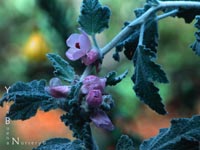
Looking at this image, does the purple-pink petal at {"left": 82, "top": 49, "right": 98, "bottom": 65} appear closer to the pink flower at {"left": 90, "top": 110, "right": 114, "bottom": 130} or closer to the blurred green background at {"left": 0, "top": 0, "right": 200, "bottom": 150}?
the pink flower at {"left": 90, "top": 110, "right": 114, "bottom": 130}

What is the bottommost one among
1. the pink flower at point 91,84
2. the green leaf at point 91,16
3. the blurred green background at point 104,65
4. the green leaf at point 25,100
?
the pink flower at point 91,84

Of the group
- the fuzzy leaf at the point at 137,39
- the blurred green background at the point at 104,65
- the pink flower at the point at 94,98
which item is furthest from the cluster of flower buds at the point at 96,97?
the blurred green background at the point at 104,65

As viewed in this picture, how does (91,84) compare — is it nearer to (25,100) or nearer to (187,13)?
(25,100)

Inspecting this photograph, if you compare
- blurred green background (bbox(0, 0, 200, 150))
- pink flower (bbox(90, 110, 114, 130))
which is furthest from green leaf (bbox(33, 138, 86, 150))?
blurred green background (bbox(0, 0, 200, 150))

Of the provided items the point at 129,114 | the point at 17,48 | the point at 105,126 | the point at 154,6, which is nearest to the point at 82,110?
the point at 105,126

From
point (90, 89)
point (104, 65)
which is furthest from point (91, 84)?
point (104, 65)

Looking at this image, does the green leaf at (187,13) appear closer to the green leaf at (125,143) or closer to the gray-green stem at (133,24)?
the gray-green stem at (133,24)

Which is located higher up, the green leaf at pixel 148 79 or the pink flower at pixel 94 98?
the green leaf at pixel 148 79
